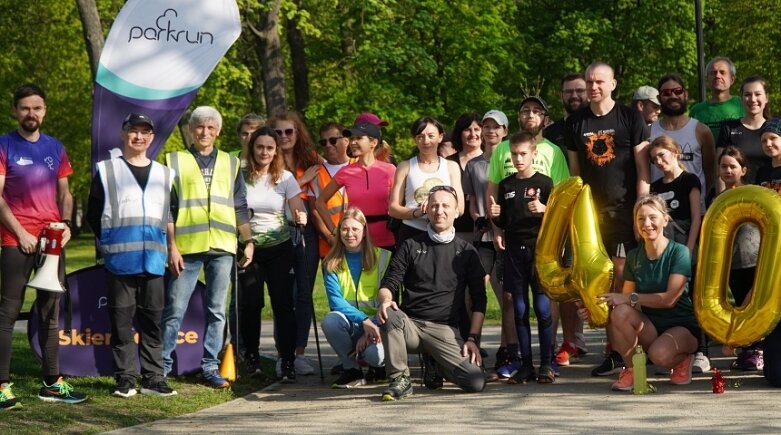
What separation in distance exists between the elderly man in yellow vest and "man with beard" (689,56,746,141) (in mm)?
3901

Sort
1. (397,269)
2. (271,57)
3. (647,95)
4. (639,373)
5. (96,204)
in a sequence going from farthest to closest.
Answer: (271,57), (647,95), (397,269), (96,204), (639,373)

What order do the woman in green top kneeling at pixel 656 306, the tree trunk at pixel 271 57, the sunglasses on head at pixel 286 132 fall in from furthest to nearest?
the tree trunk at pixel 271 57, the sunglasses on head at pixel 286 132, the woman in green top kneeling at pixel 656 306

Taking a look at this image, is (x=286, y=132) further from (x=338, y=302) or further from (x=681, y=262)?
(x=681, y=262)

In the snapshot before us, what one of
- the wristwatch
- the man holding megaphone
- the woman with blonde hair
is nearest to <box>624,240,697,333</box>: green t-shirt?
the wristwatch

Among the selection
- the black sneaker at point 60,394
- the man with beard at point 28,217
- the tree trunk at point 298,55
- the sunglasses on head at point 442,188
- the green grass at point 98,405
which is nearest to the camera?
the green grass at point 98,405

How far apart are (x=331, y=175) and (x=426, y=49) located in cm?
2357

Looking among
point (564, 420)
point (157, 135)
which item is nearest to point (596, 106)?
point (564, 420)

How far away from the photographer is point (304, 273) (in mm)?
9750

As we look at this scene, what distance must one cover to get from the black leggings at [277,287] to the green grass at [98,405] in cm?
40

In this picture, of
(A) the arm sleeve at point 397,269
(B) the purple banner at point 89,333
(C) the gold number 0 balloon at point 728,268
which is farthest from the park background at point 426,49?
(C) the gold number 0 balloon at point 728,268

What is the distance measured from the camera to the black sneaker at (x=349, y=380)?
8.98 meters

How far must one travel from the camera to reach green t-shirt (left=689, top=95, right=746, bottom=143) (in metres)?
9.63

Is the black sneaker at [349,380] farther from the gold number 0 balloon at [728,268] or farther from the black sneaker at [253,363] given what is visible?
the gold number 0 balloon at [728,268]

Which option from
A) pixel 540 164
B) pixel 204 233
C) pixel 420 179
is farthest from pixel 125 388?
pixel 540 164
